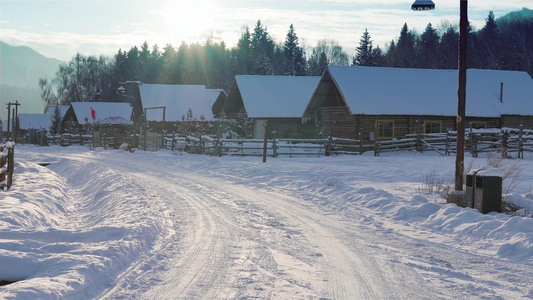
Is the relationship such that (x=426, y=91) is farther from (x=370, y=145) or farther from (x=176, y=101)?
(x=176, y=101)

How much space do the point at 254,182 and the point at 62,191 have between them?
614 cm

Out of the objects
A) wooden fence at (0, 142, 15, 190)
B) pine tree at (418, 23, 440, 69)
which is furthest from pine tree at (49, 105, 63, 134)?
wooden fence at (0, 142, 15, 190)

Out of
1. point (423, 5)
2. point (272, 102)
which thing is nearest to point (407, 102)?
point (272, 102)

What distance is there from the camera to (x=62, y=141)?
5184cm

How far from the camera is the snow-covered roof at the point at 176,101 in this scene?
5156cm

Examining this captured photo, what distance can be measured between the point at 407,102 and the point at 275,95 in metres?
13.5

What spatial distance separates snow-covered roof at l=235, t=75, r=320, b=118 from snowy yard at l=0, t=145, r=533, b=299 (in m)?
27.7

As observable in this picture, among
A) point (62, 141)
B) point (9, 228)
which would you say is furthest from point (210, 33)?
point (9, 228)

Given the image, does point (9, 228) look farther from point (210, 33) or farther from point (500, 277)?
point (210, 33)

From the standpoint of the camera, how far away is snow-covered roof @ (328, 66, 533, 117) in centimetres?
3419

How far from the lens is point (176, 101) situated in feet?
177

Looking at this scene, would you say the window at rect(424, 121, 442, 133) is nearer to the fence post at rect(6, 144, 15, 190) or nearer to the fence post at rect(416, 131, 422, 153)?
the fence post at rect(416, 131, 422, 153)

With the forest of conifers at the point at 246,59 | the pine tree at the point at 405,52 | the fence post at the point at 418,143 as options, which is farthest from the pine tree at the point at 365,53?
the fence post at the point at 418,143

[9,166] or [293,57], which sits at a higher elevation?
[293,57]
